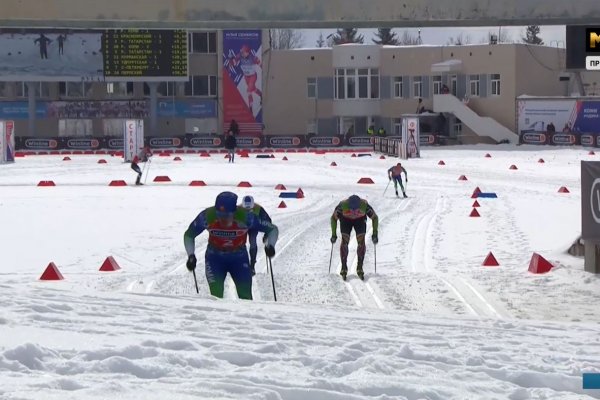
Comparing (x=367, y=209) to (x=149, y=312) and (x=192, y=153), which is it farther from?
(x=192, y=153)

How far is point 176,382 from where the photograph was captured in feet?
23.3

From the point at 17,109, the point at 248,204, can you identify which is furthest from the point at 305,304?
the point at 17,109

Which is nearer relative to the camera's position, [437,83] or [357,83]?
[437,83]

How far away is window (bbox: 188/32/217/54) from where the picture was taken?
77.8 meters

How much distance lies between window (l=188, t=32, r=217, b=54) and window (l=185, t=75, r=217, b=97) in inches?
71.9

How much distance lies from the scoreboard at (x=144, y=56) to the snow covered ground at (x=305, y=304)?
32361mm

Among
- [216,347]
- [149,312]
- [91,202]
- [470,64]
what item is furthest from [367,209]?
[470,64]

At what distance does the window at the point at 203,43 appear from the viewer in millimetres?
77812

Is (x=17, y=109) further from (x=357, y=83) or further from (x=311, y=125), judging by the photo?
(x=357, y=83)

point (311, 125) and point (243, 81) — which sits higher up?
point (243, 81)

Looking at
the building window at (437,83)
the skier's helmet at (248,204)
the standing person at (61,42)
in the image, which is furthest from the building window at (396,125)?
the skier's helmet at (248,204)

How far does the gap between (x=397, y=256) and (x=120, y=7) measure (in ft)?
22.2

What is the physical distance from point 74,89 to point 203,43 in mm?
9220

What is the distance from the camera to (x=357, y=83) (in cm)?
7988
